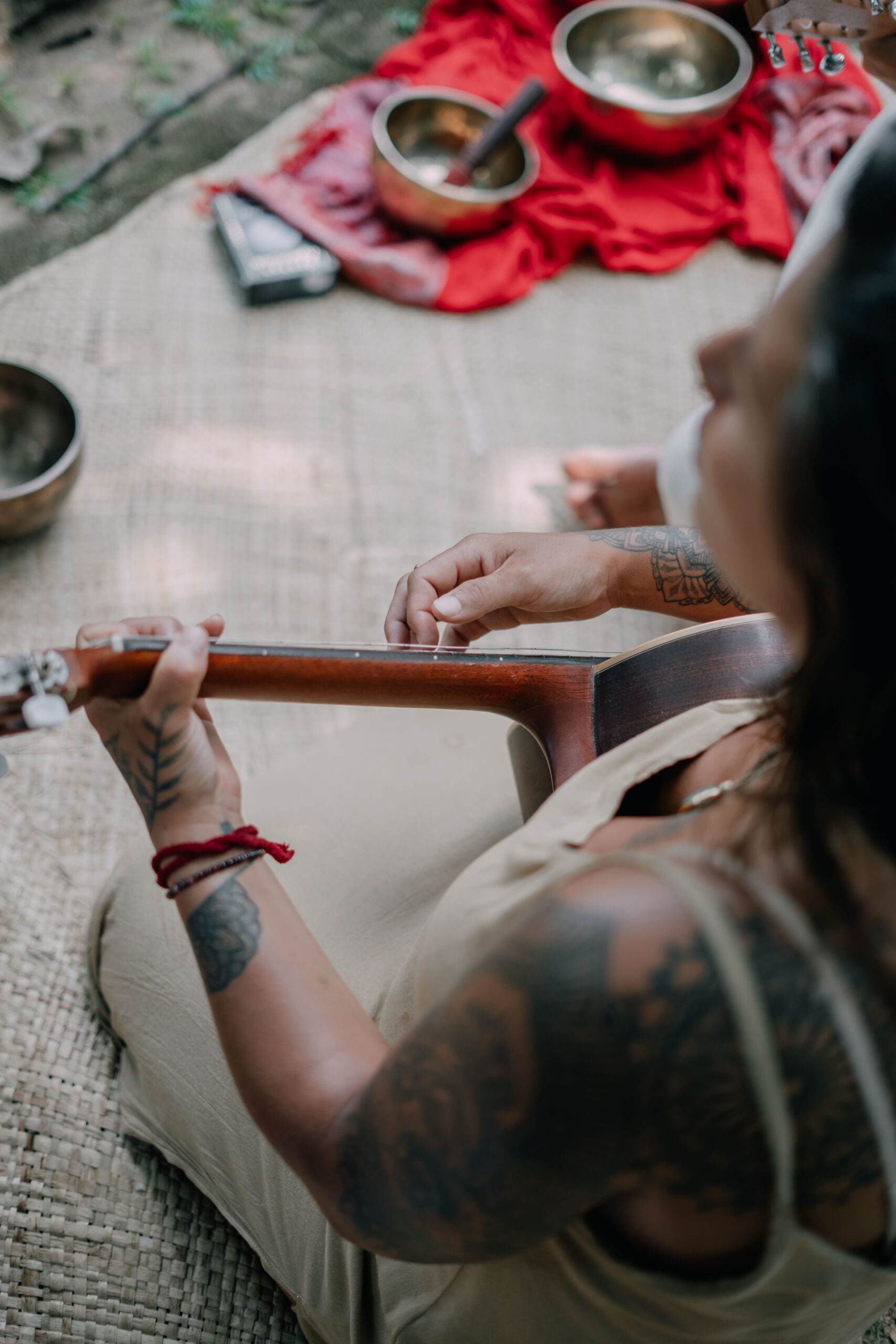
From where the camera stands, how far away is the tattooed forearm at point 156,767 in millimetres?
718

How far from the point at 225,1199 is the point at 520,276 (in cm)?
169

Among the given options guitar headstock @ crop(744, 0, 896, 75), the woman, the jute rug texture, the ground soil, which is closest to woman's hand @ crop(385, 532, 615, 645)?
the woman

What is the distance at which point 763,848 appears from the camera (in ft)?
1.57

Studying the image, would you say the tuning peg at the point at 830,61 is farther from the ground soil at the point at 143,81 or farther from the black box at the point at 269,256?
the ground soil at the point at 143,81

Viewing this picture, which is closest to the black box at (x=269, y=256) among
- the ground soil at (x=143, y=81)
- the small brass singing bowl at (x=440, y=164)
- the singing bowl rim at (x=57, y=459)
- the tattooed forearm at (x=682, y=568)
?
the small brass singing bowl at (x=440, y=164)

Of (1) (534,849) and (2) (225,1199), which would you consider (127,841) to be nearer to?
(2) (225,1199)

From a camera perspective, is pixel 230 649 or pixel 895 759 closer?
pixel 895 759

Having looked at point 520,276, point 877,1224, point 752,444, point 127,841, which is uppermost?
point 752,444

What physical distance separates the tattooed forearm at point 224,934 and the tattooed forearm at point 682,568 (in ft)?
1.93

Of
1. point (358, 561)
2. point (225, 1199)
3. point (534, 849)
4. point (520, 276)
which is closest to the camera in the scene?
point (534, 849)

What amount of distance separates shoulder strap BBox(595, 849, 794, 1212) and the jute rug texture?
27.0 inches

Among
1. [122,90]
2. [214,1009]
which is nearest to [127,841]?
[214,1009]

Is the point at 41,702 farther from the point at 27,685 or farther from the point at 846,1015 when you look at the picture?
the point at 846,1015

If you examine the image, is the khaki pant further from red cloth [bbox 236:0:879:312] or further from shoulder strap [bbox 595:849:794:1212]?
red cloth [bbox 236:0:879:312]
